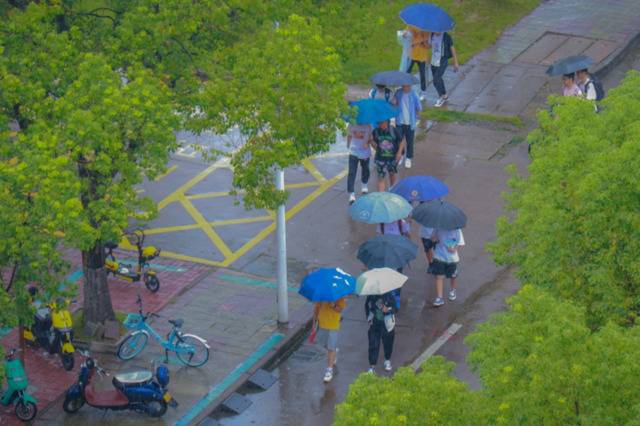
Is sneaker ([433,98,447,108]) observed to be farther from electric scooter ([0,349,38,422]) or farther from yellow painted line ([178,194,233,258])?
electric scooter ([0,349,38,422])

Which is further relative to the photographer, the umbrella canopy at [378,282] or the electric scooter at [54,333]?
the electric scooter at [54,333]

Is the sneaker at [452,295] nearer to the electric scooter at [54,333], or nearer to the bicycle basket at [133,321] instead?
the bicycle basket at [133,321]

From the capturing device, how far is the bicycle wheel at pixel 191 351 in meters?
16.9

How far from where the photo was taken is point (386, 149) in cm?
2066

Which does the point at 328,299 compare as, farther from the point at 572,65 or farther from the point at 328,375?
the point at 572,65

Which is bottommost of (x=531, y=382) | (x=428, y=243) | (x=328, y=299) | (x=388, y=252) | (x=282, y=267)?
(x=428, y=243)

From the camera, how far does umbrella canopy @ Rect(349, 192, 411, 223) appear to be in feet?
59.4

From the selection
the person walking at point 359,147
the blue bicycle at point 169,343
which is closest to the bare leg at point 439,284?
the person walking at point 359,147

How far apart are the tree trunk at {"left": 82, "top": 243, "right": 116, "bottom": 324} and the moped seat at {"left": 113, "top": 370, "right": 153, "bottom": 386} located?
6.39 ft

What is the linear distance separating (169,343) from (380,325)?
114 inches

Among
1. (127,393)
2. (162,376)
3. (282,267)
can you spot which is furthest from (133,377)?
(282,267)

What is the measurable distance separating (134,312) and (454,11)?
14.7 meters

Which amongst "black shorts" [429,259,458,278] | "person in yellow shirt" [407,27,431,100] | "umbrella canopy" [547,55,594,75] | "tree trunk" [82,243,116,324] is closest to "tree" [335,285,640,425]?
"black shorts" [429,259,458,278]

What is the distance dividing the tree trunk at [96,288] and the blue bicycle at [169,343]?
0.47 metres
